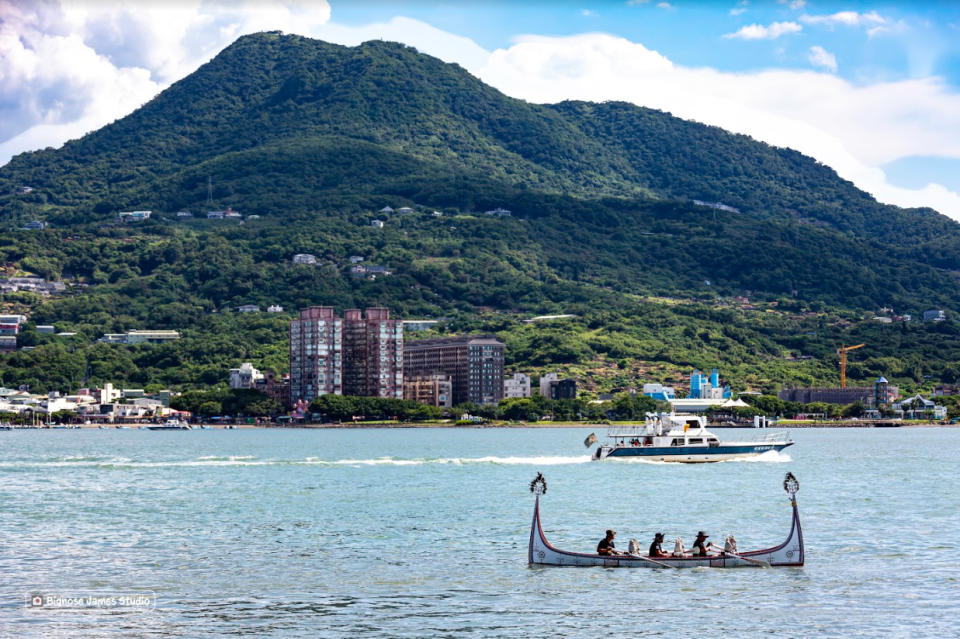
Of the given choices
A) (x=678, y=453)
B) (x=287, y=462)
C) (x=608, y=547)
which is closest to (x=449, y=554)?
(x=608, y=547)

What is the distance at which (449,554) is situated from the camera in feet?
202

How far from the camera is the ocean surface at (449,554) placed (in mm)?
46062

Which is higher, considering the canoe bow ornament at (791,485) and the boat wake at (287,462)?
the canoe bow ornament at (791,485)

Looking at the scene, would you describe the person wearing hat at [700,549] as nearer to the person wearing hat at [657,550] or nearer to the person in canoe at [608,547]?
the person wearing hat at [657,550]

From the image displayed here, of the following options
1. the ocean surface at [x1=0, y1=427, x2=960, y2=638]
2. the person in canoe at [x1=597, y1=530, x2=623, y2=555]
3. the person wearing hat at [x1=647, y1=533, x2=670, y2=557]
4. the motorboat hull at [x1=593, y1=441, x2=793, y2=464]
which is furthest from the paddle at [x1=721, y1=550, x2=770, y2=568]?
the motorboat hull at [x1=593, y1=441, x2=793, y2=464]

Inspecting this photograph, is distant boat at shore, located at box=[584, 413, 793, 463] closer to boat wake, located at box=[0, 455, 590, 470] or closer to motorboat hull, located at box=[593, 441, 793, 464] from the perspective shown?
motorboat hull, located at box=[593, 441, 793, 464]

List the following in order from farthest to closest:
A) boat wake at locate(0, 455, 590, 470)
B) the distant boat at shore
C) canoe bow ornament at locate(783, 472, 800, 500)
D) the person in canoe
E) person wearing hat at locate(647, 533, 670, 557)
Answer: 1. boat wake at locate(0, 455, 590, 470)
2. the distant boat at shore
3. person wearing hat at locate(647, 533, 670, 557)
4. the person in canoe
5. canoe bow ornament at locate(783, 472, 800, 500)

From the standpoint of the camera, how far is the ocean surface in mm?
46062

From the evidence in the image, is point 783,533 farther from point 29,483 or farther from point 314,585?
point 29,483

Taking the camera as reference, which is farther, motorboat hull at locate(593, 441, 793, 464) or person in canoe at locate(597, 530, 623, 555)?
motorboat hull at locate(593, 441, 793, 464)

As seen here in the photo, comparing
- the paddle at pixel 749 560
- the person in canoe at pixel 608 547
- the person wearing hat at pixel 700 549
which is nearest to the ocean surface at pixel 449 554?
the paddle at pixel 749 560

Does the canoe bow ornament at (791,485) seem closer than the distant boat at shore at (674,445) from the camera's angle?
Yes

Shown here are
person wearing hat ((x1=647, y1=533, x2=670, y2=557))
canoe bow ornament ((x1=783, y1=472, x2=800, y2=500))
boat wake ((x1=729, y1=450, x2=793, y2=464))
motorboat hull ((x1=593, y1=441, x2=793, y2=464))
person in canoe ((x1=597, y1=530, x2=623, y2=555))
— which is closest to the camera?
canoe bow ornament ((x1=783, y1=472, x2=800, y2=500))

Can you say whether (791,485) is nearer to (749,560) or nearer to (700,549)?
(749,560)
